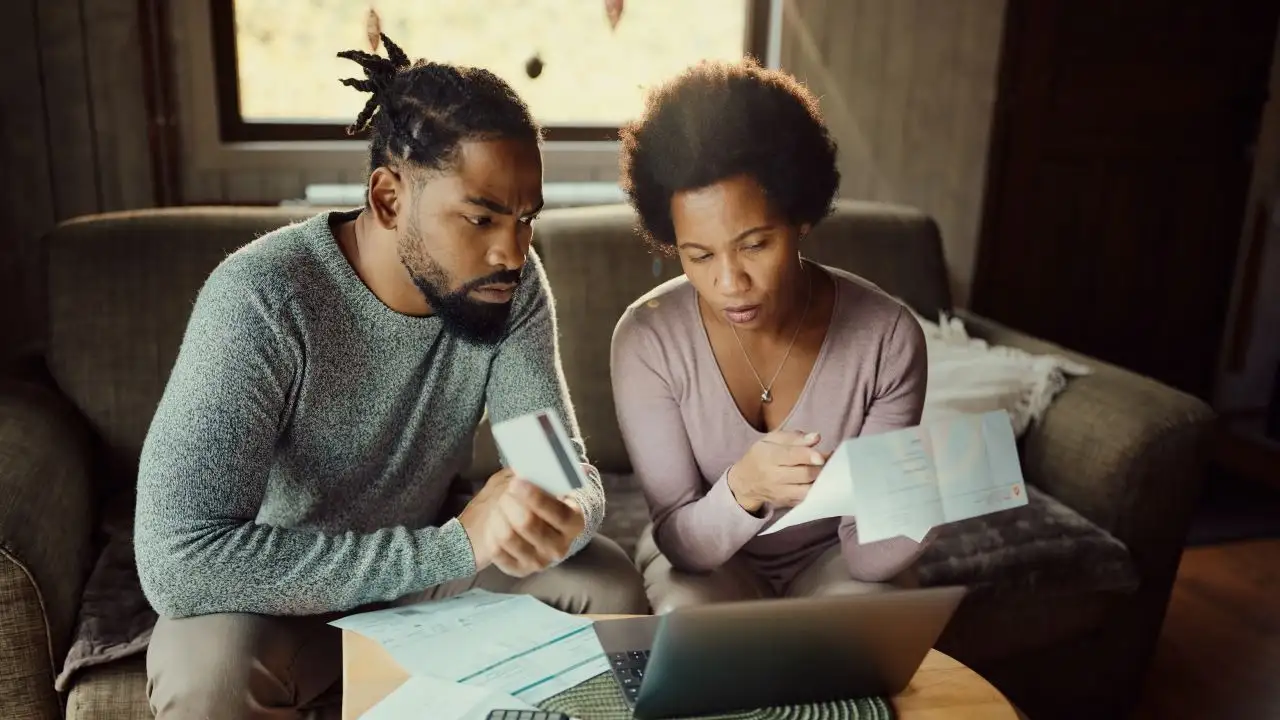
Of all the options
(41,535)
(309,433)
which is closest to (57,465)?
(41,535)

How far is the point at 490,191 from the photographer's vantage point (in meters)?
1.20

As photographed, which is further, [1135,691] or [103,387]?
[1135,691]

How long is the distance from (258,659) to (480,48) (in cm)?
166

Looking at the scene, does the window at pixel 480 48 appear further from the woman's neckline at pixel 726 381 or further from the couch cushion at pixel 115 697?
the couch cushion at pixel 115 697

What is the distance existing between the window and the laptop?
4.81ft

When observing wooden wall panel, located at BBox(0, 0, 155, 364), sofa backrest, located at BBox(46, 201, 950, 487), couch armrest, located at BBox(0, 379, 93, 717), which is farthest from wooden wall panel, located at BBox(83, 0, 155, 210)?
couch armrest, located at BBox(0, 379, 93, 717)

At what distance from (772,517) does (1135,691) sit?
3.29 ft

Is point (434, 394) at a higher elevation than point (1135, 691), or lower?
higher

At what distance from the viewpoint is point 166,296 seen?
1779mm

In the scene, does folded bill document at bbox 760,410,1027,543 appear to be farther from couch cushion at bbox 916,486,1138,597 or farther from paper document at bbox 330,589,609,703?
couch cushion at bbox 916,486,1138,597

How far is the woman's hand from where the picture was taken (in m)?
1.15

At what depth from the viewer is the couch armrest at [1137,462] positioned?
1.80 meters

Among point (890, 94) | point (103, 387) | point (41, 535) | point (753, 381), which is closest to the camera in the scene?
point (41, 535)

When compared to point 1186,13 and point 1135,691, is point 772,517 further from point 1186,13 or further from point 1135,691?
point 1186,13
